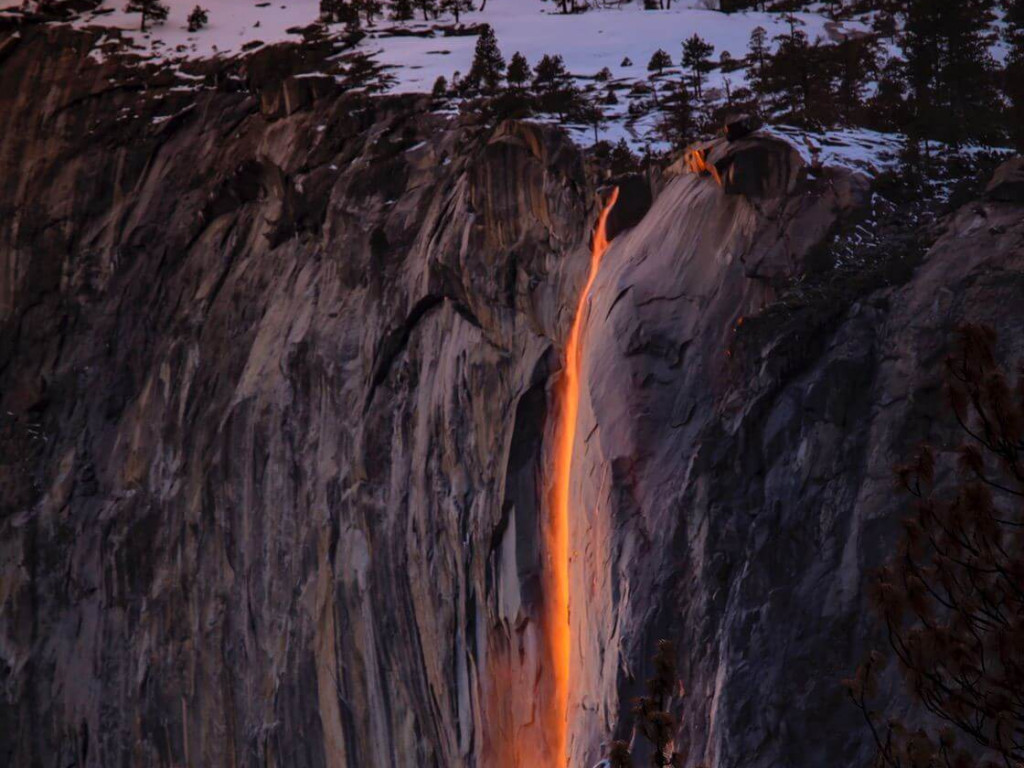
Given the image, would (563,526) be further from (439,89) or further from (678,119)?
(439,89)

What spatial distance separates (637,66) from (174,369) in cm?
1328

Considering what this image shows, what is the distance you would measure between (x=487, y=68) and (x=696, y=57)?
473 cm

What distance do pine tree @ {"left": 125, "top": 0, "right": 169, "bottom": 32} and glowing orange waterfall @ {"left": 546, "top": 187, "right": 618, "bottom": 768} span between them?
21.6 meters

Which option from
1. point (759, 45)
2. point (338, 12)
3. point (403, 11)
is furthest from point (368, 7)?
point (759, 45)

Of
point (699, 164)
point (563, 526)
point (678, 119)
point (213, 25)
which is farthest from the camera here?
point (213, 25)

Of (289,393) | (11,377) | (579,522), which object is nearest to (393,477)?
(289,393)

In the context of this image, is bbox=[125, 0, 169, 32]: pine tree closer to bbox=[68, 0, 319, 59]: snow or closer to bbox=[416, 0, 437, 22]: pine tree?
bbox=[68, 0, 319, 59]: snow

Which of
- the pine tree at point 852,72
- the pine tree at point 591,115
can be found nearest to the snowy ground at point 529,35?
the pine tree at point 591,115

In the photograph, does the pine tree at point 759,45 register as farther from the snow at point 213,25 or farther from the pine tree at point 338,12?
the snow at point 213,25

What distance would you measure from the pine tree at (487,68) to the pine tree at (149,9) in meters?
13.7

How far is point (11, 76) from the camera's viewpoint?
4150cm

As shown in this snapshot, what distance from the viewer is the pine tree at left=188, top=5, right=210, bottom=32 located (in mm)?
41438

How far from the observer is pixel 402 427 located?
28.8 metres

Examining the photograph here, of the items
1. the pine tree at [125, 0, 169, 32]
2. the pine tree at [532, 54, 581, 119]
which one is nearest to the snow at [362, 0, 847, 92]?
the pine tree at [532, 54, 581, 119]
